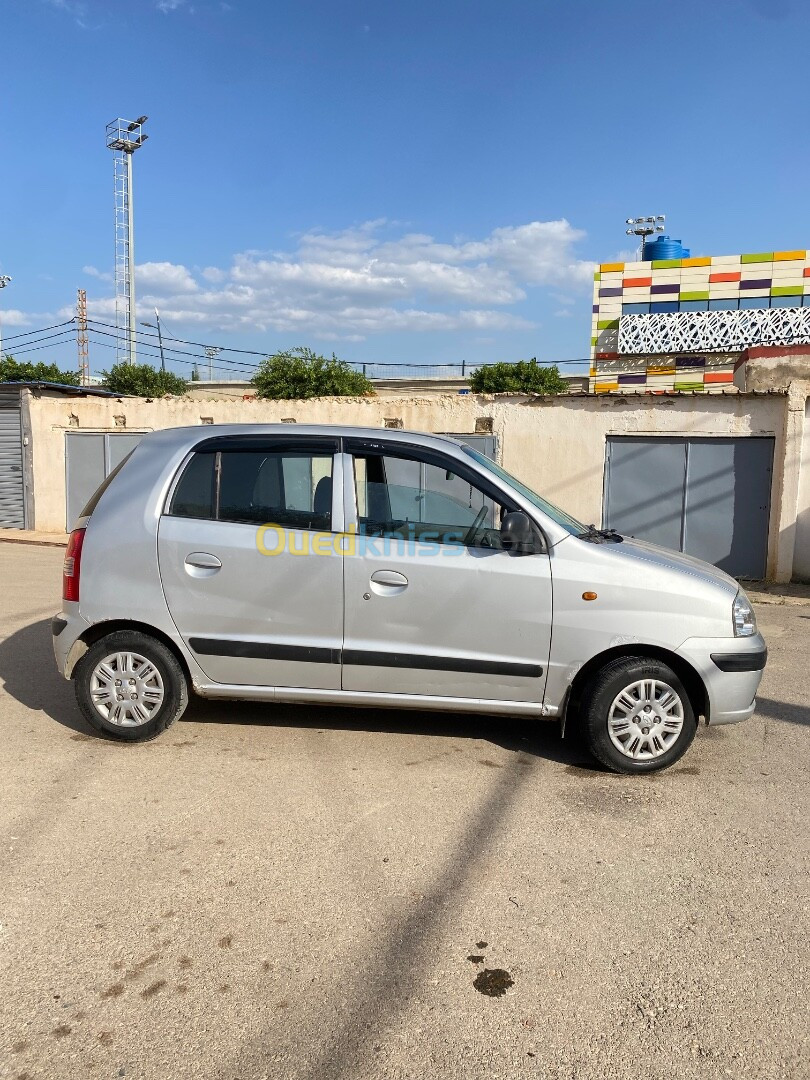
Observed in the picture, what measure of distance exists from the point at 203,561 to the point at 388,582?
42.8 inches

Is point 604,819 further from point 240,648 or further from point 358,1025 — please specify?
point 240,648

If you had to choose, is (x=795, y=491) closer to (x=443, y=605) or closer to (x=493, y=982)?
(x=443, y=605)

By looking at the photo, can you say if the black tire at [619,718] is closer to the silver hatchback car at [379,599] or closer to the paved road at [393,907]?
the silver hatchback car at [379,599]

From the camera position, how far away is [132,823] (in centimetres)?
358

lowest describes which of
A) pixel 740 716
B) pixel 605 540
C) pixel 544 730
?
pixel 544 730

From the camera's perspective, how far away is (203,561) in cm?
437

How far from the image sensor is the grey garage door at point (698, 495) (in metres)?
11.5

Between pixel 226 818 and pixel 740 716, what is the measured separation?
281 cm

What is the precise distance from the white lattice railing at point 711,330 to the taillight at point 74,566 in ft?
156

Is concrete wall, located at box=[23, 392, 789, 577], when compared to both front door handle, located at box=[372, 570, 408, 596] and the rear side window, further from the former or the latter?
front door handle, located at box=[372, 570, 408, 596]

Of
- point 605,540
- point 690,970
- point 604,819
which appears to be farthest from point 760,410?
point 690,970

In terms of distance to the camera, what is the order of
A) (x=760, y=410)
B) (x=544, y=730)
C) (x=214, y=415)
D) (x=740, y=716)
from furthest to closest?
(x=214, y=415) → (x=760, y=410) → (x=544, y=730) → (x=740, y=716)

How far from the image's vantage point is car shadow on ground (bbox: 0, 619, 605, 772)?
4664 millimetres

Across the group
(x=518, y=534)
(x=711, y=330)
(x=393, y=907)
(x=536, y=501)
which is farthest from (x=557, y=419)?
(x=711, y=330)
